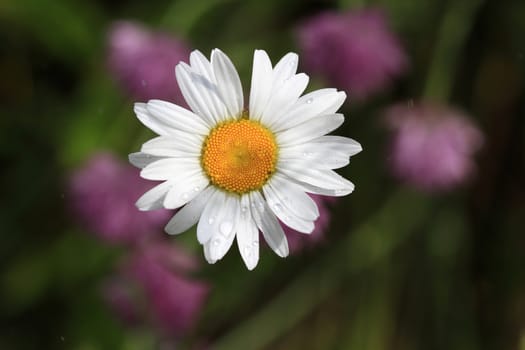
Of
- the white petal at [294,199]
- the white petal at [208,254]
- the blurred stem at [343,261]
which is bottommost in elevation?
the blurred stem at [343,261]

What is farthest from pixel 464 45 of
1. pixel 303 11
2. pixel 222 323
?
pixel 222 323

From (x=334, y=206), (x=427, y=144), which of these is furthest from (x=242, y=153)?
(x=334, y=206)

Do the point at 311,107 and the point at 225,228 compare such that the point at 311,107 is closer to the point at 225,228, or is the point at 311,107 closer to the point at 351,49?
the point at 225,228

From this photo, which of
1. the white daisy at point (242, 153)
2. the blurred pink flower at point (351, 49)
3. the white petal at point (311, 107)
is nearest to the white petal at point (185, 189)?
the white daisy at point (242, 153)

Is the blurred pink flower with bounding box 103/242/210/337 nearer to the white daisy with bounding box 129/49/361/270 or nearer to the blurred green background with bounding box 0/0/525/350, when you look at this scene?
the blurred green background with bounding box 0/0/525/350

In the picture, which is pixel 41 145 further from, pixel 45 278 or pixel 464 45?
pixel 464 45

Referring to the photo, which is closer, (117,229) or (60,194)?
(117,229)

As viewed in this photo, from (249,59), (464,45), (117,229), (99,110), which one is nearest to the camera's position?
(117,229)

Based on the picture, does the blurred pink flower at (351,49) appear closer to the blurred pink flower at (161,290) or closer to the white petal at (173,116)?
the blurred pink flower at (161,290)
